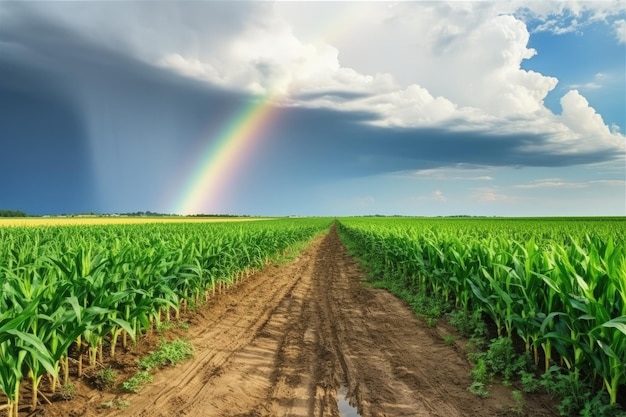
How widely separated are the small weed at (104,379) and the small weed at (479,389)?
4.97 metres

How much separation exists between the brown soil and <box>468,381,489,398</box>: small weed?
0.08m

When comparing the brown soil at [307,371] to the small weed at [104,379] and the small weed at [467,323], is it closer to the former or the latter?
the small weed at [104,379]

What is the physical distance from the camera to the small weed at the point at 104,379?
18.9ft

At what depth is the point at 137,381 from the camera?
5855mm

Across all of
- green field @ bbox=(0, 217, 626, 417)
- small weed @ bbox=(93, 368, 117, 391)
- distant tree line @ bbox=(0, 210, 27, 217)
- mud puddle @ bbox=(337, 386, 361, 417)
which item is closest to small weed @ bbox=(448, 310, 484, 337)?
green field @ bbox=(0, 217, 626, 417)

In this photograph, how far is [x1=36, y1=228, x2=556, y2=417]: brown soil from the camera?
5.27 meters

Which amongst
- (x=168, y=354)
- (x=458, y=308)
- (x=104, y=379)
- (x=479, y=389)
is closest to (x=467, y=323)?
(x=458, y=308)

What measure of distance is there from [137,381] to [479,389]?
15.5 feet

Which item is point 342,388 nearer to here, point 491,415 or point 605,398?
point 491,415

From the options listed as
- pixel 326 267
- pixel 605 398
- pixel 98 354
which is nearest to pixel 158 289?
pixel 98 354

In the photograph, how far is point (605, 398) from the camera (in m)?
4.78

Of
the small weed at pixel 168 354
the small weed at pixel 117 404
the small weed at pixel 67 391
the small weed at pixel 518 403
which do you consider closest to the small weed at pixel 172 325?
the small weed at pixel 168 354

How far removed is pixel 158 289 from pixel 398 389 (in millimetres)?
4634

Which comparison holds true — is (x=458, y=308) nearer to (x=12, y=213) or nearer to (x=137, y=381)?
(x=137, y=381)
